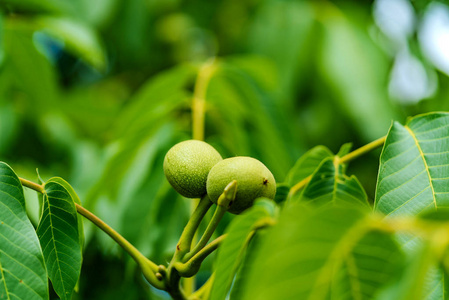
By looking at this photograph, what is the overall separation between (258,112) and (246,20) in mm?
1507

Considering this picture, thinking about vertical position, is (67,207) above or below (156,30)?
below

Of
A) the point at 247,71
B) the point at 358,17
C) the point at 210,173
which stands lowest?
the point at 210,173

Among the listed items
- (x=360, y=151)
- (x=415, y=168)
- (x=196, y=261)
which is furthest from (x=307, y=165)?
(x=196, y=261)

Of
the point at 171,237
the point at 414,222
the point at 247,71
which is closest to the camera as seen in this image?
the point at 414,222

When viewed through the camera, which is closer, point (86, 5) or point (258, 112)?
point (258, 112)

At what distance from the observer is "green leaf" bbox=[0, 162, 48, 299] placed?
901 millimetres

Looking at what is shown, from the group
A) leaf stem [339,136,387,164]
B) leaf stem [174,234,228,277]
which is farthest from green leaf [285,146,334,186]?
leaf stem [174,234,228,277]

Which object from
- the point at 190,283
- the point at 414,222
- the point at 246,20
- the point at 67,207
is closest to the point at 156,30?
the point at 246,20

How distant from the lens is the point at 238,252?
0.85m

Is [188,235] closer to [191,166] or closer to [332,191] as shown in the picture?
[191,166]

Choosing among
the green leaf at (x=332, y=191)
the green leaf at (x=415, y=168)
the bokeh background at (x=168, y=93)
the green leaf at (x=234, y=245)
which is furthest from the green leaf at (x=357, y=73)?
the green leaf at (x=234, y=245)

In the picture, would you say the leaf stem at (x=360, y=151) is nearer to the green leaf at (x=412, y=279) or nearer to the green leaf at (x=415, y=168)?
the green leaf at (x=415, y=168)

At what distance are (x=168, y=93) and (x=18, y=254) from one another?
114 centimetres

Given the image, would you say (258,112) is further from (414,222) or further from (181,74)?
(414,222)
